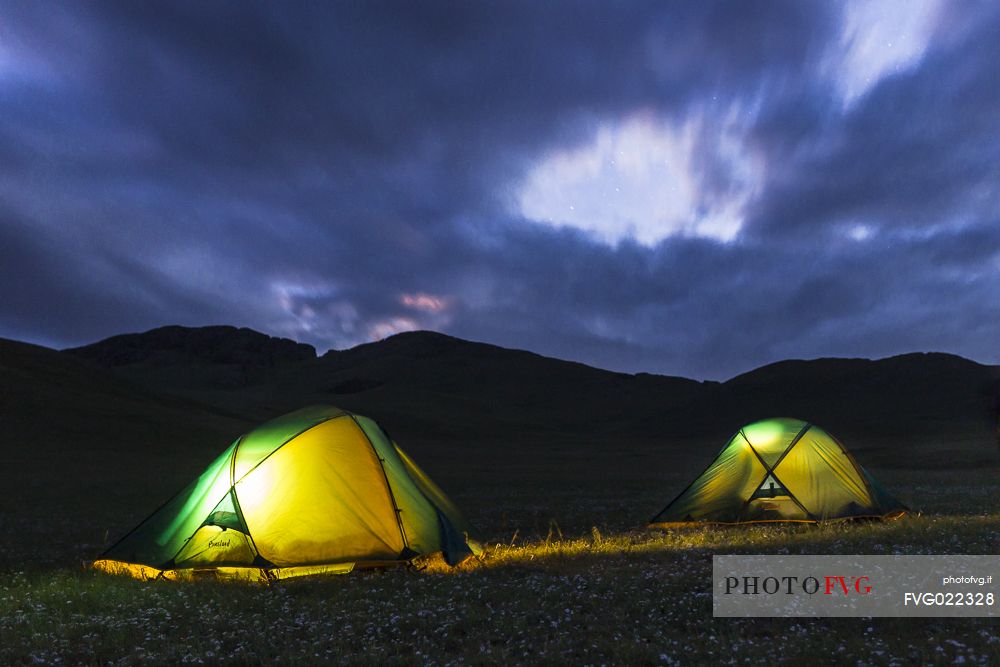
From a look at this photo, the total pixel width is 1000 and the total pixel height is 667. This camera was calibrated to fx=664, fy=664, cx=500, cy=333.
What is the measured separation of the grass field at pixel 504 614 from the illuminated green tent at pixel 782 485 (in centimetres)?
101

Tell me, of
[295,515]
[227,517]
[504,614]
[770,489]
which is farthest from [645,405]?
[504,614]

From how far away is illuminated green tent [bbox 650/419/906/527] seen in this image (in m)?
16.5

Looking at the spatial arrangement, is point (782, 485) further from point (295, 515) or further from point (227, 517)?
point (227, 517)

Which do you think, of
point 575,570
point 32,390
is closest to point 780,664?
point 575,570

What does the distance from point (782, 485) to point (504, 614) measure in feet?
35.0

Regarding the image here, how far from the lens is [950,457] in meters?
45.1

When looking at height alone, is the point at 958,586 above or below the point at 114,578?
above

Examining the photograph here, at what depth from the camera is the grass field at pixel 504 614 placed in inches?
282

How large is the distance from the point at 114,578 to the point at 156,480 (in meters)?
23.6

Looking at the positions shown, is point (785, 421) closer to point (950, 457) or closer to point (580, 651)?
point (580, 651)

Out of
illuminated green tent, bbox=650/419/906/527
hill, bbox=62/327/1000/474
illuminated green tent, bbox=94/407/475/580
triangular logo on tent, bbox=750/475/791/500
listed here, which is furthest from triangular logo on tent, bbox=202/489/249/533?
hill, bbox=62/327/1000/474

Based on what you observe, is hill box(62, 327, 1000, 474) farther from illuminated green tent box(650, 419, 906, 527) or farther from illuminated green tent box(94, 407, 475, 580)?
illuminated green tent box(94, 407, 475, 580)

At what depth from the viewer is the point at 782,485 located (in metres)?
16.7

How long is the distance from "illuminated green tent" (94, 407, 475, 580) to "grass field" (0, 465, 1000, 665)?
0.56 m
